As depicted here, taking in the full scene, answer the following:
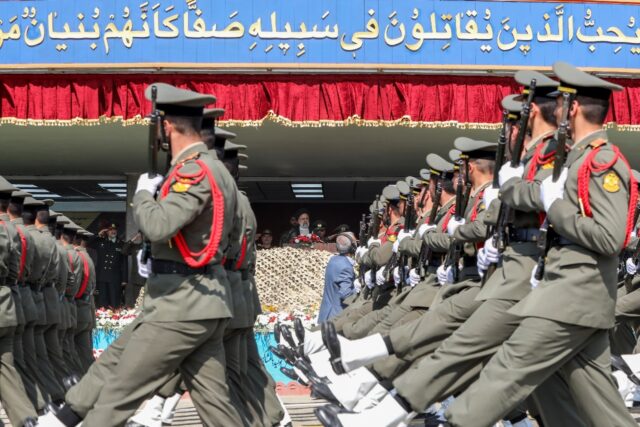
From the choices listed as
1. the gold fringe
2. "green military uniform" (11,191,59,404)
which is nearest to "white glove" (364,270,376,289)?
the gold fringe

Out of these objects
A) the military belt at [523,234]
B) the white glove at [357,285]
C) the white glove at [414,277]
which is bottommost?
the white glove at [357,285]

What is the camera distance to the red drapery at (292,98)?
14.6 metres

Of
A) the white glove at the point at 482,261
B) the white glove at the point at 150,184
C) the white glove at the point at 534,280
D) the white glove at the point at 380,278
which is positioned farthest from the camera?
the white glove at the point at 380,278

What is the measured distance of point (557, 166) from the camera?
4914mm

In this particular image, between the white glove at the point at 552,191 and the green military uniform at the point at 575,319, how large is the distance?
3cm

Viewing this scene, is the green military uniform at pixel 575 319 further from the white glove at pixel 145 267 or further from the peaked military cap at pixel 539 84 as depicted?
the white glove at pixel 145 267

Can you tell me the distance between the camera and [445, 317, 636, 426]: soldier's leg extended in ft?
15.5

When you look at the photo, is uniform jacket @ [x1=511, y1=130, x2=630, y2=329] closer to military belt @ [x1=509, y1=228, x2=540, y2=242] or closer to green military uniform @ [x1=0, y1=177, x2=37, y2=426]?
military belt @ [x1=509, y1=228, x2=540, y2=242]

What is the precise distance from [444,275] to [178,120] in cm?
266

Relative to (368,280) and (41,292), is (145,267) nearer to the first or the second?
(41,292)

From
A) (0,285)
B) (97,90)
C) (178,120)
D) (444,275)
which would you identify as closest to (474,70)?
(97,90)

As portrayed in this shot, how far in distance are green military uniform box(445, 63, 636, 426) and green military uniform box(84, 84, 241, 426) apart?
1165mm

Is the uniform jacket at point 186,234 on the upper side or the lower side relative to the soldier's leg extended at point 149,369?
upper

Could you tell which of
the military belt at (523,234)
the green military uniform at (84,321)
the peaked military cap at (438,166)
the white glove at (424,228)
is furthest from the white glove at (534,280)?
the green military uniform at (84,321)
